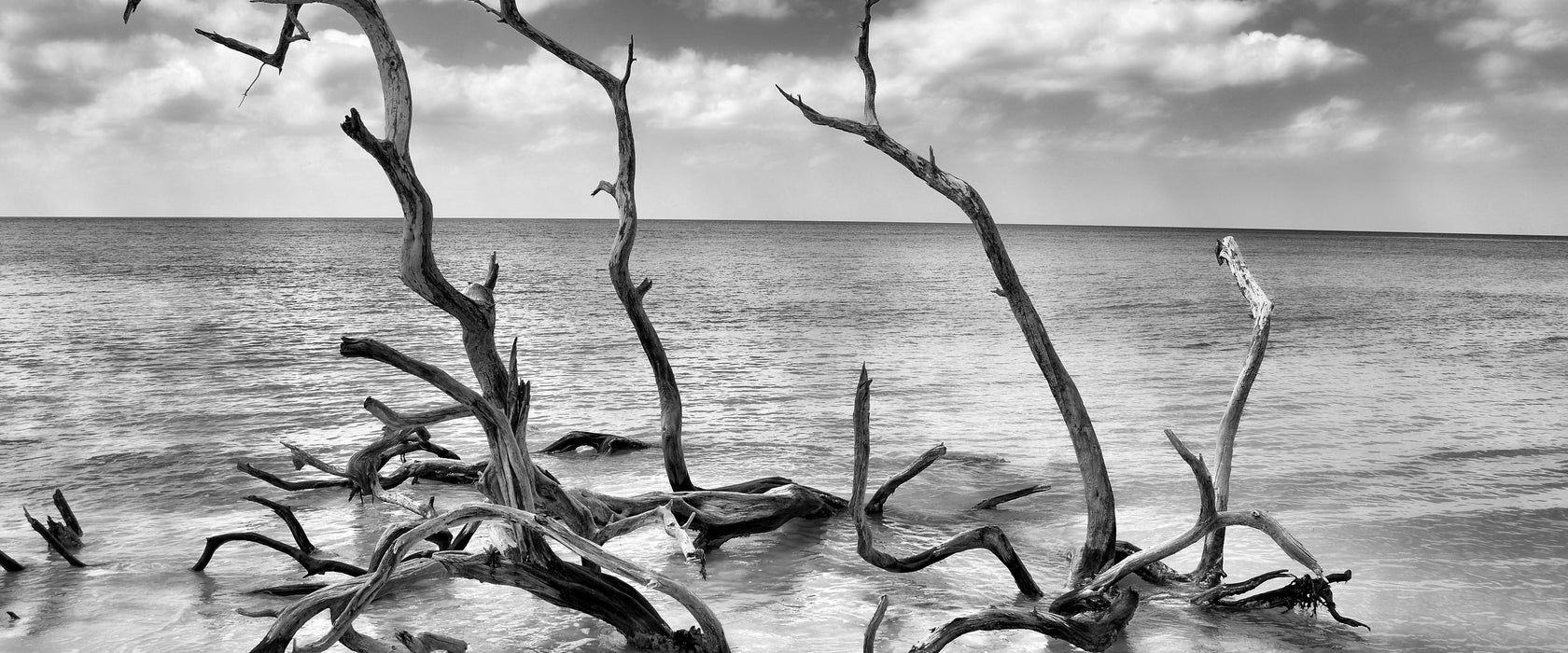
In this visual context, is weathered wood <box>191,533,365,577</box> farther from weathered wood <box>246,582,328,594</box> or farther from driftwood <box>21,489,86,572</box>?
driftwood <box>21,489,86,572</box>

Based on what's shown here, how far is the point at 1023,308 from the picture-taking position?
5.93 m

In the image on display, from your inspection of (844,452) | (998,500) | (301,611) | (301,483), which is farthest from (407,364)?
(844,452)

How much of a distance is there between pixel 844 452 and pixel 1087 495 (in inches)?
199

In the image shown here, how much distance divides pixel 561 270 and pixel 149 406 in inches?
1725

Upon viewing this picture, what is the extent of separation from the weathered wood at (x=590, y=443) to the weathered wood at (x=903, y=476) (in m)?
3.52

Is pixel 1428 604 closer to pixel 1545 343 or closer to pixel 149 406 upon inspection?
pixel 149 406

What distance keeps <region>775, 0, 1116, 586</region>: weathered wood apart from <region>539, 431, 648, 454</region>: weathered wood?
6.00 metres

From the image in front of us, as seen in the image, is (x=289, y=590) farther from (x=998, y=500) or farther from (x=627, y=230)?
(x=998, y=500)

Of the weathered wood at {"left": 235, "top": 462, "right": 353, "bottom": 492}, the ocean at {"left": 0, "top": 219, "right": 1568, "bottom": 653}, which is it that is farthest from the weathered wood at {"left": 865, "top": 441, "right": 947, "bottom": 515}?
the weathered wood at {"left": 235, "top": 462, "right": 353, "bottom": 492}

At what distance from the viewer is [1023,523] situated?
8.40 m

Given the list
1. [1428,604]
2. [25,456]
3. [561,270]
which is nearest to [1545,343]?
[1428,604]

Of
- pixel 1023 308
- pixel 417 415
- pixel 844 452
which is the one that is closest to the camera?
pixel 417 415

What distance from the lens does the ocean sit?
605cm

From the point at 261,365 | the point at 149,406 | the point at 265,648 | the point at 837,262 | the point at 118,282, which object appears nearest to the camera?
the point at 265,648
